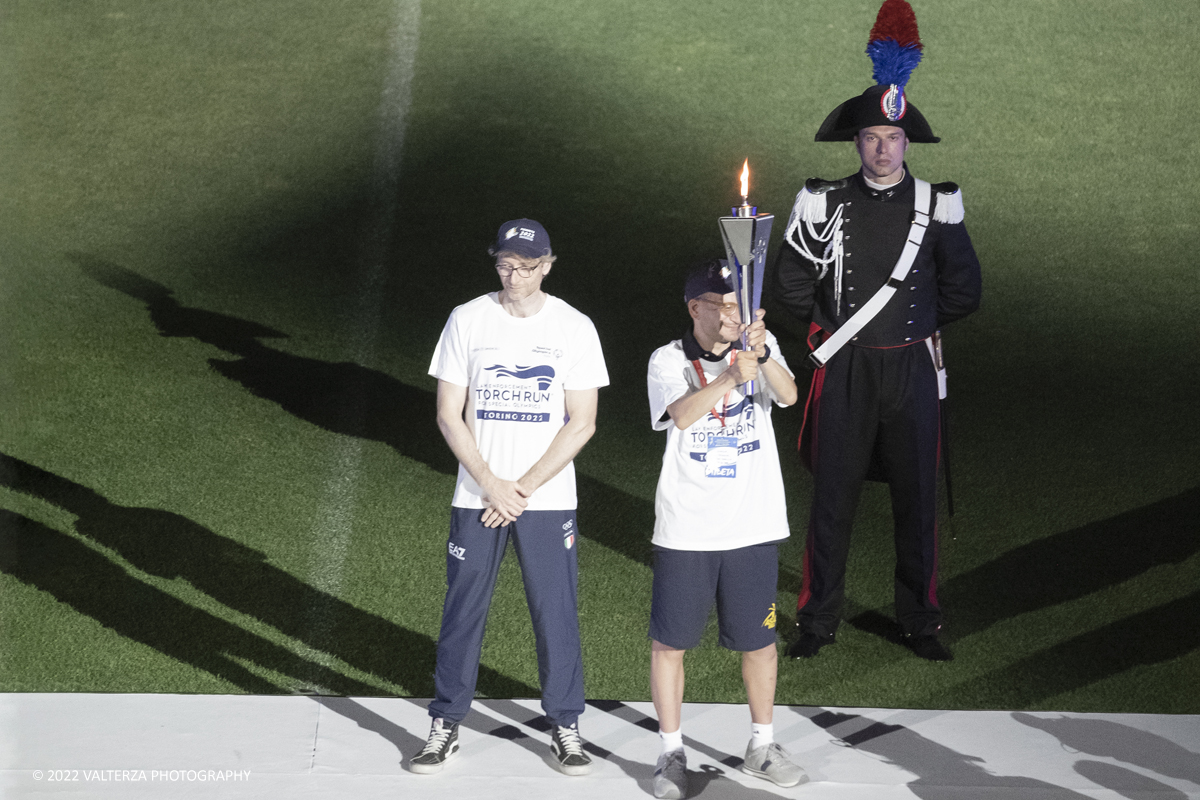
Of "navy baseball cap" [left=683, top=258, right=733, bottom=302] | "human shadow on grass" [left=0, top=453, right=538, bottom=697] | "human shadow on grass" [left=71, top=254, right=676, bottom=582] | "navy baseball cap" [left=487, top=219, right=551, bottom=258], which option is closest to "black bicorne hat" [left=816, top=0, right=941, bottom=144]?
"navy baseball cap" [left=683, top=258, right=733, bottom=302]

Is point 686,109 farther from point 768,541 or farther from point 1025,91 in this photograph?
point 768,541

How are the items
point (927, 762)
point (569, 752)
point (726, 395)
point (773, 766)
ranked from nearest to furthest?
point (726, 395) < point (773, 766) < point (569, 752) < point (927, 762)

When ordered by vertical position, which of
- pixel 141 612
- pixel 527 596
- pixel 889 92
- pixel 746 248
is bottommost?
pixel 141 612

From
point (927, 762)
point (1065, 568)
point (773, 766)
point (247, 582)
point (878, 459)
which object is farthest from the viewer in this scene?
point (1065, 568)

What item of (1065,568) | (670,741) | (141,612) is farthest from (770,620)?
(141,612)

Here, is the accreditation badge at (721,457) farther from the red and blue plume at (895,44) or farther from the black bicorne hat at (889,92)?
the red and blue plume at (895,44)

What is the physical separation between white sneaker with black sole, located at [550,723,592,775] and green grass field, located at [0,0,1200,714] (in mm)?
776

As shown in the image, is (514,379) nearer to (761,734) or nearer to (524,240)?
(524,240)

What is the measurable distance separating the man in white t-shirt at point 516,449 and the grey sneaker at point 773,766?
0.64 metres

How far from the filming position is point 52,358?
400 inches

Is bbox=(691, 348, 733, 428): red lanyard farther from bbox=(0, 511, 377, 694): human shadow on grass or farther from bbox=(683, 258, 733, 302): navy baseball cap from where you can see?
bbox=(0, 511, 377, 694): human shadow on grass

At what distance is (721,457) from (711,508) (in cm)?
20

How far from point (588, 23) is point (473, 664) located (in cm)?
1113

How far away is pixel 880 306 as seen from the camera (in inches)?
256
